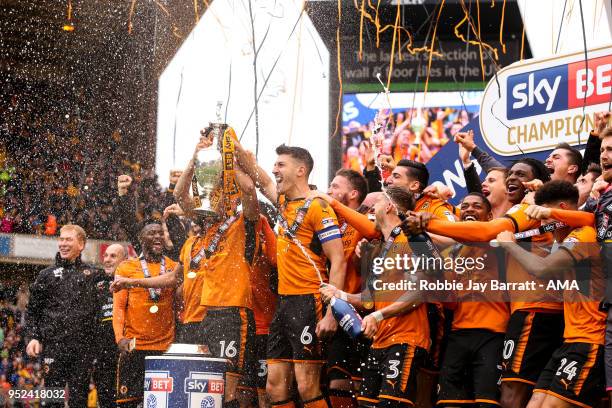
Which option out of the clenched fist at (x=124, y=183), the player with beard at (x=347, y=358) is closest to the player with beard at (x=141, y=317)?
the clenched fist at (x=124, y=183)

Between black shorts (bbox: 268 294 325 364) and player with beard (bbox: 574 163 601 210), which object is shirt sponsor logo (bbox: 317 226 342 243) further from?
player with beard (bbox: 574 163 601 210)

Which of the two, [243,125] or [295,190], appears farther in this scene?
[243,125]

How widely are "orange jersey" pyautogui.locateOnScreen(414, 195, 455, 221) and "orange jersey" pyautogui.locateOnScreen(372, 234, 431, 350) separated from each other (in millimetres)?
391

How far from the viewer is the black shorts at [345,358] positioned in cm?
660

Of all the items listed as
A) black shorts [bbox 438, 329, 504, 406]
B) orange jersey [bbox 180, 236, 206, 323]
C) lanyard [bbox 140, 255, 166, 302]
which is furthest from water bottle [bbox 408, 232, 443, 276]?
lanyard [bbox 140, 255, 166, 302]

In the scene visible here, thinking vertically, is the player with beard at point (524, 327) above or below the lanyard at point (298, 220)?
below

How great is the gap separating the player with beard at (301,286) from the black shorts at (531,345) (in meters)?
1.14

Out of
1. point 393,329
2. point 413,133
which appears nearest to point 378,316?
point 393,329

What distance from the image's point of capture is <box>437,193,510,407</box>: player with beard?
18.8 ft

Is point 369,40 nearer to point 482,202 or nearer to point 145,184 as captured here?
point 145,184

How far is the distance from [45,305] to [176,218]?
1559mm

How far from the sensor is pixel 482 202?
6.23 metres

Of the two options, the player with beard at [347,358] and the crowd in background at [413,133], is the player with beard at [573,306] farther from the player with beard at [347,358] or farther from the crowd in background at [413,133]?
the crowd in background at [413,133]

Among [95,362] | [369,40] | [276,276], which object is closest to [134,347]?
[95,362]
